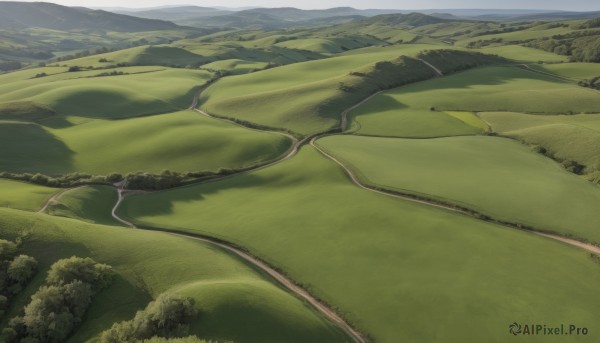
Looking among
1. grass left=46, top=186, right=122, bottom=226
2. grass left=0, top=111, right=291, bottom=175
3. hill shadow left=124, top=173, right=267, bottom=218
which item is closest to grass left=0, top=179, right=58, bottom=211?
grass left=46, top=186, right=122, bottom=226

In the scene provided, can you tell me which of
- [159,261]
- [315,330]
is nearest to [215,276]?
[159,261]

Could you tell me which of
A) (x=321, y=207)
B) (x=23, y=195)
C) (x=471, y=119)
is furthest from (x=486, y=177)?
(x=23, y=195)

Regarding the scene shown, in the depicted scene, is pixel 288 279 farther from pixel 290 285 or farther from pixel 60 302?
pixel 60 302

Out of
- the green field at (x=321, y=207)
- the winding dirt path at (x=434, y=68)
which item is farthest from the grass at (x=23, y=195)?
the winding dirt path at (x=434, y=68)

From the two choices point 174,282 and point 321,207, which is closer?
point 174,282

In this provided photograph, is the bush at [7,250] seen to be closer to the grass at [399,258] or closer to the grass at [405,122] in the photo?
the grass at [399,258]

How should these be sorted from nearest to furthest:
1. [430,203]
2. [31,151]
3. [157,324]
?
[157,324]
[430,203]
[31,151]
